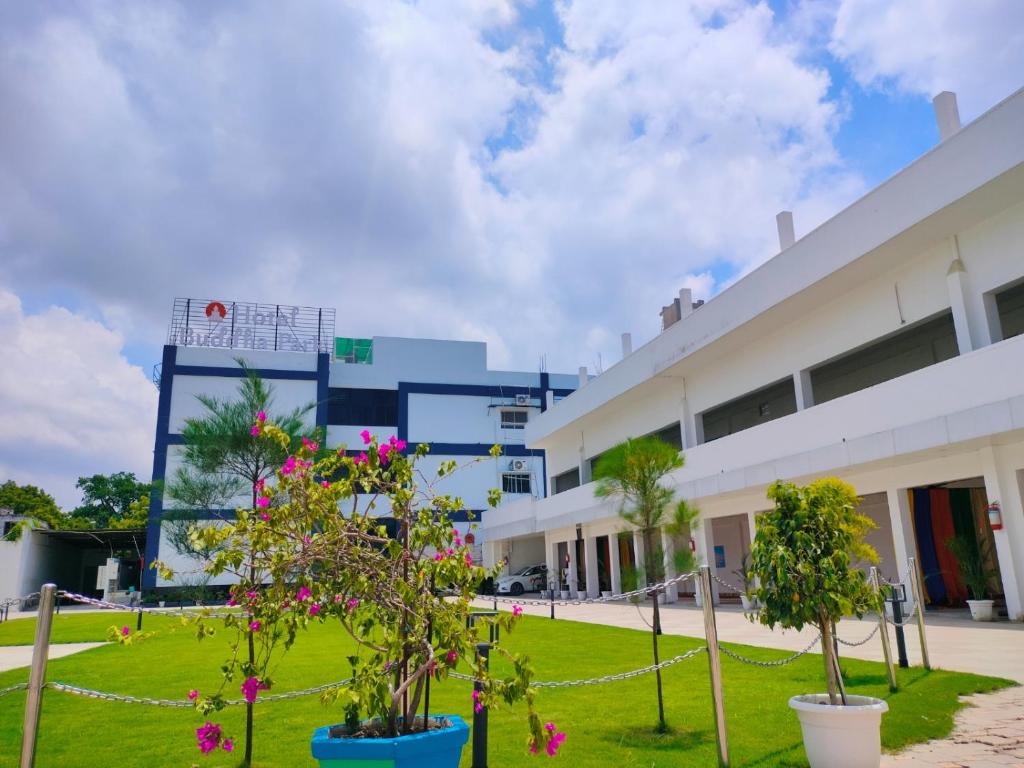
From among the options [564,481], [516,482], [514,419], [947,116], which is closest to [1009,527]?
[947,116]

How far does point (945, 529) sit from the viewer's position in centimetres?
1652

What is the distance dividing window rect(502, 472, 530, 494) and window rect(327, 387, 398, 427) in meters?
7.36

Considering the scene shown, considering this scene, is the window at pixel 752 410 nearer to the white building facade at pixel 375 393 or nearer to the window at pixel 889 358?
the window at pixel 889 358

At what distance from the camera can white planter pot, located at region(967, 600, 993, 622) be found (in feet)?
43.6

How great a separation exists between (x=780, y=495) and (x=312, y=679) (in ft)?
22.0

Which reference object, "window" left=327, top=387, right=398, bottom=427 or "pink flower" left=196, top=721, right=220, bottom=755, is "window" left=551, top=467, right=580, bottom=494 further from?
"pink flower" left=196, top=721, right=220, bottom=755

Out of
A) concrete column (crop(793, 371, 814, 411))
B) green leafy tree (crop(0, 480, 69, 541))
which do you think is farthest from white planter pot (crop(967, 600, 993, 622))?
green leafy tree (crop(0, 480, 69, 541))

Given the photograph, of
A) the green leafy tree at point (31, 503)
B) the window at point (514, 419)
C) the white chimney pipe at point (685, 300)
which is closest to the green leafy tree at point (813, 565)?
the white chimney pipe at point (685, 300)

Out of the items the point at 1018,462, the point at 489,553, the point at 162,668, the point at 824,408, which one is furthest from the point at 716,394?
the point at 489,553

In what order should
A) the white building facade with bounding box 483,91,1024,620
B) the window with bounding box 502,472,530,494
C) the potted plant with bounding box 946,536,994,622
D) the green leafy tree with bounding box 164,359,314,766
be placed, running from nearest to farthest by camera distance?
the white building facade with bounding box 483,91,1024,620 < the potted plant with bounding box 946,536,994,622 < the green leafy tree with bounding box 164,359,314,766 < the window with bounding box 502,472,530,494

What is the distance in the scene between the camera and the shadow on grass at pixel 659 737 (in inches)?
220

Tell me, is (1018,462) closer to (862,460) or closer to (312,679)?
(862,460)

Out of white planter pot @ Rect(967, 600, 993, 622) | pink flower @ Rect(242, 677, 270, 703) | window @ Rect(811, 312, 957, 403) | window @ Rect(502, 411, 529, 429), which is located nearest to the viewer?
pink flower @ Rect(242, 677, 270, 703)

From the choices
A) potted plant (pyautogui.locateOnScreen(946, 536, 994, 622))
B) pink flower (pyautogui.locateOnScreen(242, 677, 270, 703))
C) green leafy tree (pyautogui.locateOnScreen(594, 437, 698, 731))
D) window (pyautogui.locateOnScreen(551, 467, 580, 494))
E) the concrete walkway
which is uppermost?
window (pyautogui.locateOnScreen(551, 467, 580, 494))
